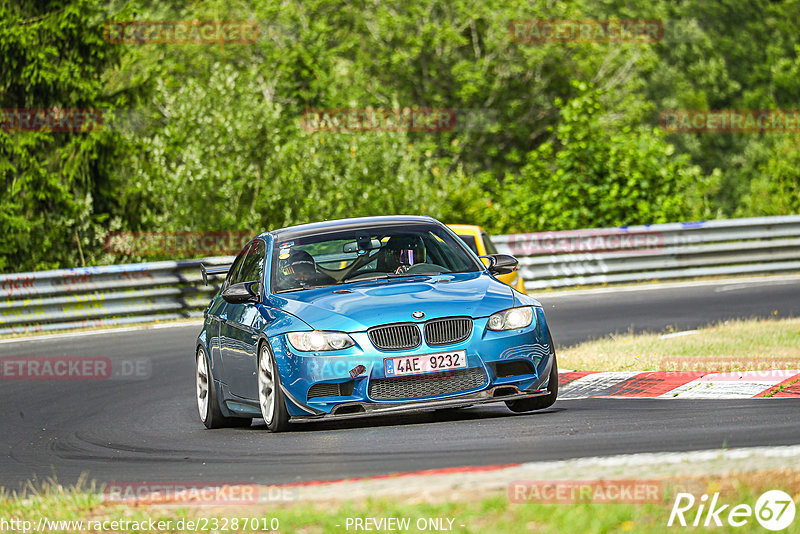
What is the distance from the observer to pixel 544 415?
9102 mm

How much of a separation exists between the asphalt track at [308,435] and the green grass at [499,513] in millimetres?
1120

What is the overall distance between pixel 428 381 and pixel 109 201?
19.5 metres

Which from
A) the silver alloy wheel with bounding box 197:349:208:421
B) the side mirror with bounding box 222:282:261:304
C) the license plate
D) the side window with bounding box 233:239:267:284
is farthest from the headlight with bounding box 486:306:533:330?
the silver alloy wheel with bounding box 197:349:208:421

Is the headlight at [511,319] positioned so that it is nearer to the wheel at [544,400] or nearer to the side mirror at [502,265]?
the wheel at [544,400]

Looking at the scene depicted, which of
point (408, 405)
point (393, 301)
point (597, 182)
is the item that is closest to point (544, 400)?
point (408, 405)

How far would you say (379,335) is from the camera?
864cm

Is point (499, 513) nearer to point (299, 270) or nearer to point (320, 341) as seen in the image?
point (320, 341)

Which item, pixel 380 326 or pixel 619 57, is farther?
pixel 619 57

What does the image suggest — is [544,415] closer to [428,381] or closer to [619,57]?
[428,381]

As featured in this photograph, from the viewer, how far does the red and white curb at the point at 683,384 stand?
9.76 m

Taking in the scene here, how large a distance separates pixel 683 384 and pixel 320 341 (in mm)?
3334

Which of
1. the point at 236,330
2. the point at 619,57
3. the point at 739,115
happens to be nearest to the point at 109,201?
the point at 236,330

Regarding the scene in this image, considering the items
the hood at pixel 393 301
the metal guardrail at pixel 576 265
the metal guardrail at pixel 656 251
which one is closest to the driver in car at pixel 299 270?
the hood at pixel 393 301

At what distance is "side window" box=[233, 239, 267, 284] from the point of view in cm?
1034
